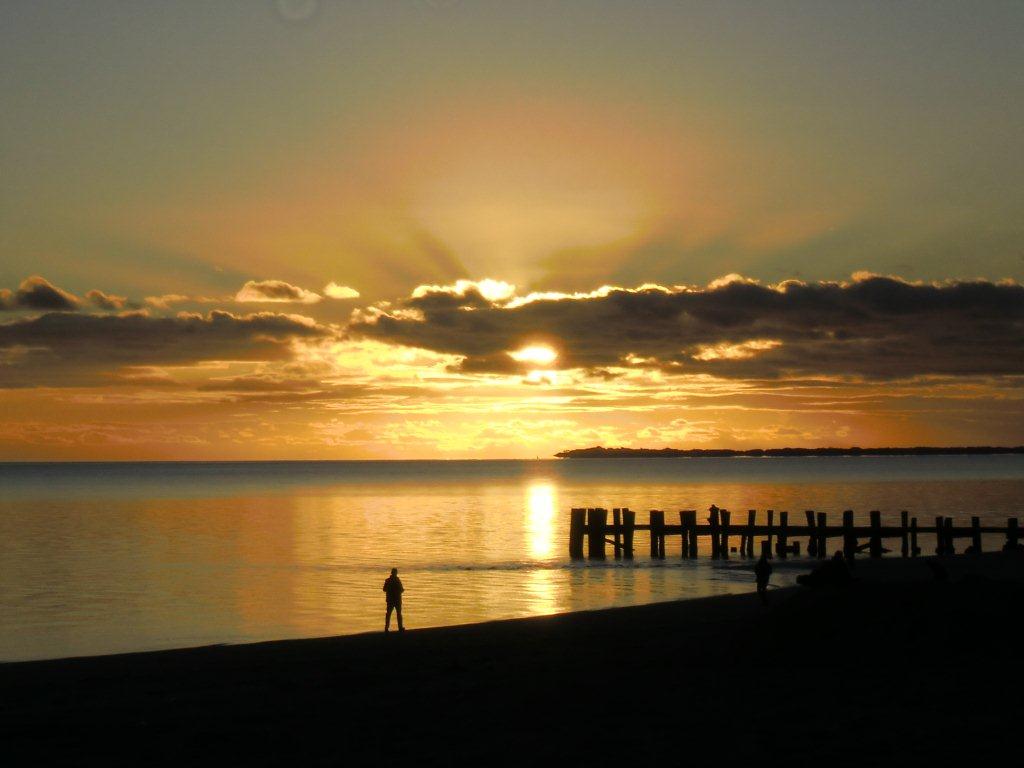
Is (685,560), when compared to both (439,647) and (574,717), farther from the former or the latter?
(574,717)

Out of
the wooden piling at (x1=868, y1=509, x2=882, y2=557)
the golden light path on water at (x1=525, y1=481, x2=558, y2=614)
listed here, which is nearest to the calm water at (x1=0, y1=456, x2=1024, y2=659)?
the golden light path on water at (x1=525, y1=481, x2=558, y2=614)

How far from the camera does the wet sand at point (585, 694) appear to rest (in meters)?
13.3

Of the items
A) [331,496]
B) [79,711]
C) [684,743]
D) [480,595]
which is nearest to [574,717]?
[684,743]

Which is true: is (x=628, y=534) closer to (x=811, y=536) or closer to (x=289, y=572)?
(x=811, y=536)

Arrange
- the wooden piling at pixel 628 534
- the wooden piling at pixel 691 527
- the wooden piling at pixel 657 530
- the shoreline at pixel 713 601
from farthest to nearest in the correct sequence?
the wooden piling at pixel 628 534
the wooden piling at pixel 657 530
the wooden piling at pixel 691 527
the shoreline at pixel 713 601

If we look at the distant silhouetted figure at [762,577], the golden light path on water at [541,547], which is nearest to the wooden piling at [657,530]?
the golden light path on water at [541,547]

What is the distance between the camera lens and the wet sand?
522 inches

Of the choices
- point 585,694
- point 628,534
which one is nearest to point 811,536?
point 628,534

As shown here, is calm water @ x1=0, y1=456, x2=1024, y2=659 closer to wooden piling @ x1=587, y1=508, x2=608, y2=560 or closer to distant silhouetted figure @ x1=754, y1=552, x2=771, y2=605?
wooden piling @ x1=587, y1=508, x2=608, y2=560

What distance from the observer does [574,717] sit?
15.0 m

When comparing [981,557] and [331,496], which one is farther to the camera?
[331,496]

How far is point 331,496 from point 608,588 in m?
99.7

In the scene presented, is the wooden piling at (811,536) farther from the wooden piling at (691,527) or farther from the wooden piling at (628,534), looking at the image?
the wooden piling at (628,534)

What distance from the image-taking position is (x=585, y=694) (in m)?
16.5
